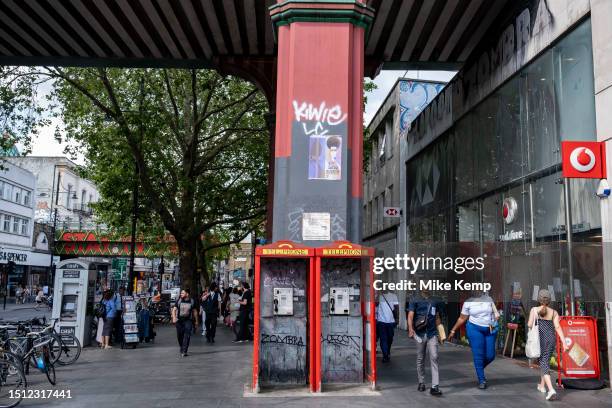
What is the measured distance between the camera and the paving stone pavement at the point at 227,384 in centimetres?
844

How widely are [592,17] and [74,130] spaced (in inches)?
778

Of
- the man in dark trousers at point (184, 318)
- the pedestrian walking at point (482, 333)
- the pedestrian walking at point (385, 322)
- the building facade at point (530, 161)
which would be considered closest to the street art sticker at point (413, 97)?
the building facade at point (530, 161)

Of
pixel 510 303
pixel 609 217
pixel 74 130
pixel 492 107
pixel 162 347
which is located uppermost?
pixel 74 130

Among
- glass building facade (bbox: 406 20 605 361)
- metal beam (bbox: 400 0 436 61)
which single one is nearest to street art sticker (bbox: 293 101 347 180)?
glass building facade (bbox: 406 20 605 361)

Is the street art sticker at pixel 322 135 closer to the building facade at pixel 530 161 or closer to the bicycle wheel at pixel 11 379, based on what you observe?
the building facade at pixel 530 161

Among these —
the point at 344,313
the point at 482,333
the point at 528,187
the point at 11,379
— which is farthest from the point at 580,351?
the point at 11,379

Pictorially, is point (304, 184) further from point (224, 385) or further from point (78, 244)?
point (78, 244)

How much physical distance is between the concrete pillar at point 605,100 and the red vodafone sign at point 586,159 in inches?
4.5

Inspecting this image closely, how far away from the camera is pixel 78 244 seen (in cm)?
5059

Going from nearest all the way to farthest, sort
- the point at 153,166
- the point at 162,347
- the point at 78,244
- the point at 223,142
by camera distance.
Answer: the point at 162,347 < the point at 153,166 < the point at 223,142 < the point at 78,244

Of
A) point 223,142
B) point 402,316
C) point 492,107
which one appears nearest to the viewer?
point 492,107

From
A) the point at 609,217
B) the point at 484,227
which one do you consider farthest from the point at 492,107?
the point at 609,217

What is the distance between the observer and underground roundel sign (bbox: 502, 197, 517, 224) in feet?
45.0

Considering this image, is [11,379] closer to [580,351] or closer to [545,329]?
[545,329]
